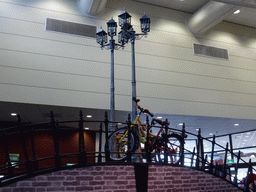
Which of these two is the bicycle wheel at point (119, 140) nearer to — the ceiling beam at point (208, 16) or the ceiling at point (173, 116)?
the ceiling at point (173, 116)

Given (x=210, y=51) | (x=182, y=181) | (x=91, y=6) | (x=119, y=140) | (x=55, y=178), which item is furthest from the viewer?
(x=210, y=51)

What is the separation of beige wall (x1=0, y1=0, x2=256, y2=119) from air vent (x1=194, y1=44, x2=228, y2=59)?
198 millimetres

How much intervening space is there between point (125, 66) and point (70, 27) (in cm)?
217

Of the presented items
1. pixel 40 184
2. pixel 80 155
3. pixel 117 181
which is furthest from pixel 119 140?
pixel 40 184

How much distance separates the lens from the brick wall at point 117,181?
362 cm

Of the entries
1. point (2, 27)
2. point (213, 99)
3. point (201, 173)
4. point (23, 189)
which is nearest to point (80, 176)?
point (23, 189)

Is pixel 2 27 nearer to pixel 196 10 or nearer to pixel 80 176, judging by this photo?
pixel 80 176

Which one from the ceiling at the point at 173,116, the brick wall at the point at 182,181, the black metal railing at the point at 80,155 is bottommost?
the brick wall at the point at 182,181

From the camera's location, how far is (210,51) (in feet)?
33.7

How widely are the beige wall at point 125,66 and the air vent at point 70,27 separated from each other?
0.16 meters

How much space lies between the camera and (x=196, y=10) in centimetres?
1020

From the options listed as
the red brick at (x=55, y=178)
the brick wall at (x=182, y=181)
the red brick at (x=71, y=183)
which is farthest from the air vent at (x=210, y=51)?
the red brick at (x=55, y=178)

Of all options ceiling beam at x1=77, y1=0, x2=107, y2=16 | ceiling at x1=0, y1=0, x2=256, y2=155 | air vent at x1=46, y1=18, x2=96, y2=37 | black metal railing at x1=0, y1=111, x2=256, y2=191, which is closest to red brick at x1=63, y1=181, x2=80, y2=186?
black metal railing at x1=0, y1=111, x2=256, y2=191

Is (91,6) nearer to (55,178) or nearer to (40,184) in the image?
(55,178)
